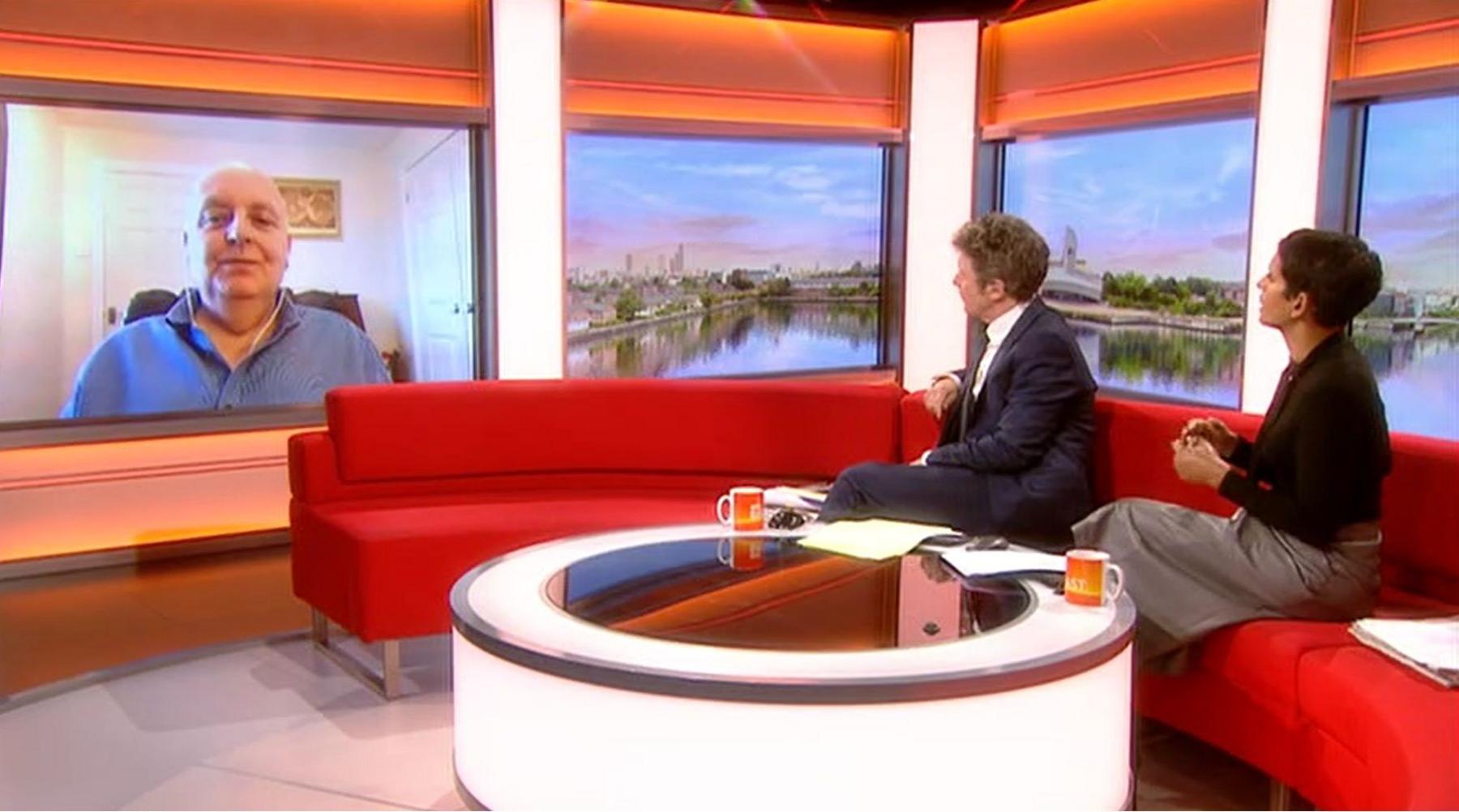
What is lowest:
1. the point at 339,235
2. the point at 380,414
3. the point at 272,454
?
the point at 272,454

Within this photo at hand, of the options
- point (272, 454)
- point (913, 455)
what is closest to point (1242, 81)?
point (913, 455)

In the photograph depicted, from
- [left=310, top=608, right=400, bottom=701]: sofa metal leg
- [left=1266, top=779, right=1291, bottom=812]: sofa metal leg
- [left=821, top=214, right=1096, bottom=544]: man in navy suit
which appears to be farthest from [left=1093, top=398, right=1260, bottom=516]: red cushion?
[left=310, top=608, right=400, bottom=701]: sofa metal leg

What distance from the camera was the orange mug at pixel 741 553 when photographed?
8.83 feet

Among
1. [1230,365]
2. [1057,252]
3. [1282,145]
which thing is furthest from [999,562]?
[1057,252]

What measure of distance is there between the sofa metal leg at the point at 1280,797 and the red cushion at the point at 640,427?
196 centimetres

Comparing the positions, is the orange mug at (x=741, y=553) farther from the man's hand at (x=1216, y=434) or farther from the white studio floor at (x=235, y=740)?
the man's hand at (x=1216, y=434)

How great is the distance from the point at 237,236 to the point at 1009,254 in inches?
144

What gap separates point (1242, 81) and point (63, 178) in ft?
15.9

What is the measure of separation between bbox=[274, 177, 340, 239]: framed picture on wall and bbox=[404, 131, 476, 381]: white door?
342 millimetres

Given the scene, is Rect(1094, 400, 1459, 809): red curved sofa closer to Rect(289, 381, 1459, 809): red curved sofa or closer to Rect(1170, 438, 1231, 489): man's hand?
Rect(289, 381, 1459, 809): red curved sofa

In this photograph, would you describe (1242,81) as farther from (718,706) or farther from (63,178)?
(63,178)

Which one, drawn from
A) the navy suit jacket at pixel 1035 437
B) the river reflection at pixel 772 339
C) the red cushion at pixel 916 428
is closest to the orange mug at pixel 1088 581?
the navy suit jacket at pixel 1035 437

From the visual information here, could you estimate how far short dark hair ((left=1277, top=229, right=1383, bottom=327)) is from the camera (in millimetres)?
2719

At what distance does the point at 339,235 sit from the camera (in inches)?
224
